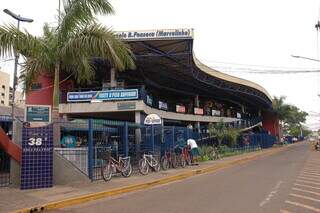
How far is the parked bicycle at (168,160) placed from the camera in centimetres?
2228

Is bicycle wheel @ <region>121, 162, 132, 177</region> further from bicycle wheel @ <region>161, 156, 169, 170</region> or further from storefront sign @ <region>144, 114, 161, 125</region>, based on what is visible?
storefront sign @ <region>144, 114, 161, 125</region>

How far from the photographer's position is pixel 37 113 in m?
14.5

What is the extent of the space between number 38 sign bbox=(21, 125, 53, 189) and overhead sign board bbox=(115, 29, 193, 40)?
19.8 metres

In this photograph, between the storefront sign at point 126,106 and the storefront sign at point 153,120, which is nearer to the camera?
the storefront sign at point 153,120

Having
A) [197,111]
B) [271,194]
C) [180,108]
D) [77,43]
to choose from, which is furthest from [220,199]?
[197,111]

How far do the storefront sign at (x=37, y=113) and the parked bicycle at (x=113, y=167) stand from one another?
9.57 feet

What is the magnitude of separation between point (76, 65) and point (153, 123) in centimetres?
739

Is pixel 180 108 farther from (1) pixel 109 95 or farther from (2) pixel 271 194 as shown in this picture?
(2) pixel 271 194

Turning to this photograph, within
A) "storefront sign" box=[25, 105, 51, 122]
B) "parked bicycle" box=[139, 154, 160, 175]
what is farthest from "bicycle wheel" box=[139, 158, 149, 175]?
"storefront sign" box=[25, 105, 51, 122]

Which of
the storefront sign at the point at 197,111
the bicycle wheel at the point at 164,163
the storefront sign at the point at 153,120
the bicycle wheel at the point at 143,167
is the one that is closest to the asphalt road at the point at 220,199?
the bicycle wheel at the point at 143,167

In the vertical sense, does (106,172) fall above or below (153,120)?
below

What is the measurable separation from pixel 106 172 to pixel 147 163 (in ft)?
12.7

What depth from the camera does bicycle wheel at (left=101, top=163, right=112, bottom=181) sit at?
16.2 m

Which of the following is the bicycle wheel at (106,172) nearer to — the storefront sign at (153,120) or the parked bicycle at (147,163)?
the parked bicycle at (147,163)
